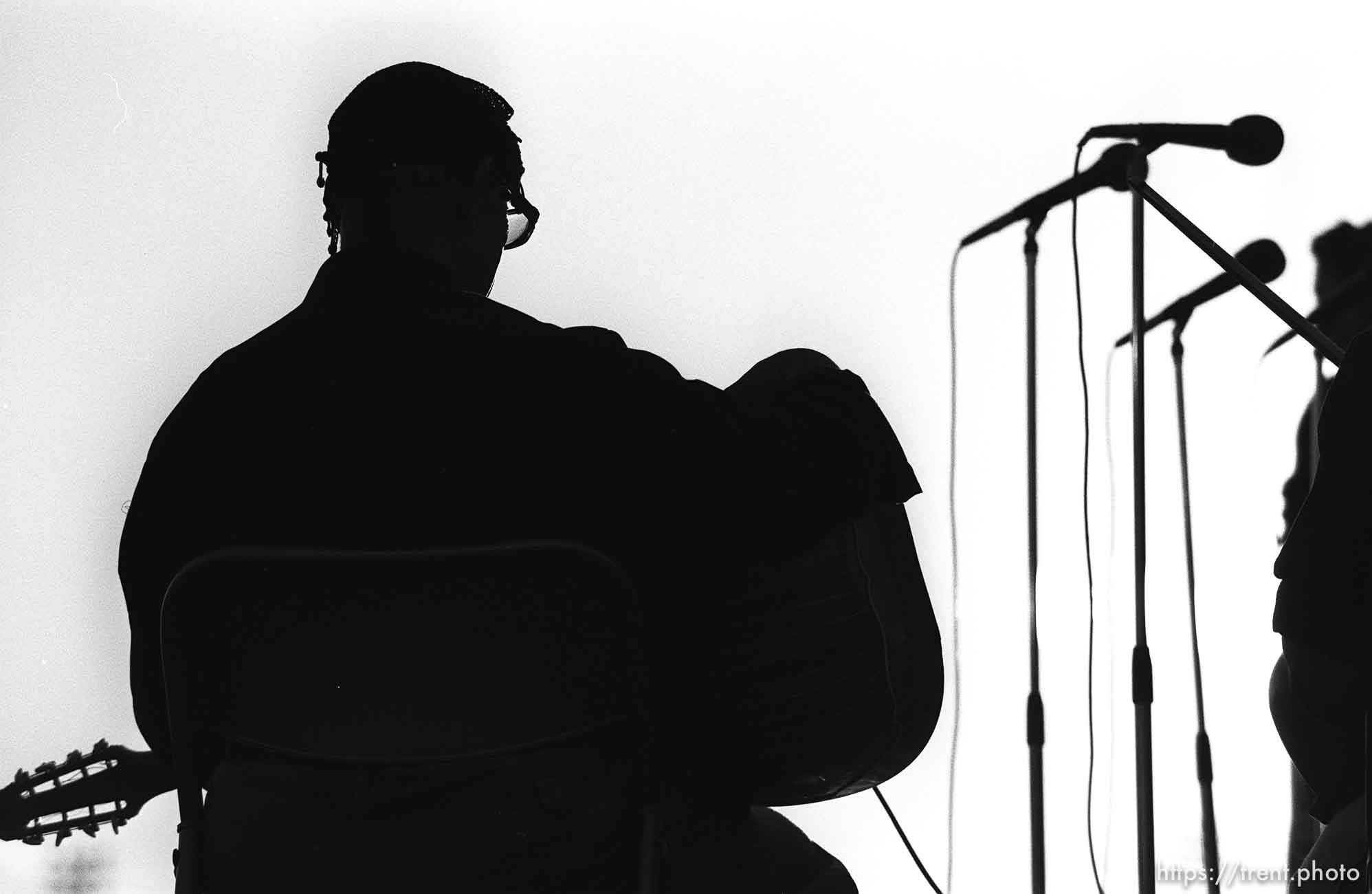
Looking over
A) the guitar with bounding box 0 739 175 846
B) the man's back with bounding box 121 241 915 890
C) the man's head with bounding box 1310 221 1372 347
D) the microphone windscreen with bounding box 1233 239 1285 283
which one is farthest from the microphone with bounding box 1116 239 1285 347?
the guitar with bounding box 0 739 175 846

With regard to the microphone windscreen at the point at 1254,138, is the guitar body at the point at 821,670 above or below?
below

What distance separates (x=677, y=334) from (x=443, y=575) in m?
1.18

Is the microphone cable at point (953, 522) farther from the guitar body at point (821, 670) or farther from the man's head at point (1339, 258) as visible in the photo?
the guitar body at point (821, 670)

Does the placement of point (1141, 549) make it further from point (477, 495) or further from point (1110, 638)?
point (477, 495)

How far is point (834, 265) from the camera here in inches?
74.2

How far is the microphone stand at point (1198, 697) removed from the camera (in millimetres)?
1665

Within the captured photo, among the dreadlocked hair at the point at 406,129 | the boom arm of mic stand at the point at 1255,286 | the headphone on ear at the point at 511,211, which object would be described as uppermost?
the dreadlocked hair at the point at 406,129

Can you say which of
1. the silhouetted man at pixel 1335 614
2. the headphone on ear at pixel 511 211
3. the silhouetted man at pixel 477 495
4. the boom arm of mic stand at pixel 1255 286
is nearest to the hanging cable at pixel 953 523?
the boom arm of mic stand at pixel 1255 286

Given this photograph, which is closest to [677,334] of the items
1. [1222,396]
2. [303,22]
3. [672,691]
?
[303,22]

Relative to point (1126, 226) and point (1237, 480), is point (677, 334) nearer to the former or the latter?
point (1126, 226)

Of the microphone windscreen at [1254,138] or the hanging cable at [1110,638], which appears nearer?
the microphone windscreen at [1254,138]

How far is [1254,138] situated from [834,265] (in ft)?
2.24

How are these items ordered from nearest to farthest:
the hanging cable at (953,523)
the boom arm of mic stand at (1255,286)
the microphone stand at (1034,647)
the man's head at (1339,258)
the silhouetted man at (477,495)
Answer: the silhouetted man at (477,495) → the boom arm of mic stand at (1255,286) → the microphone stand at (1034,647) → the hanging cable at (953,523) → the man's head at (1339,258)

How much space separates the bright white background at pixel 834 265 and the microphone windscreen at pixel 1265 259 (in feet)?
1.30
